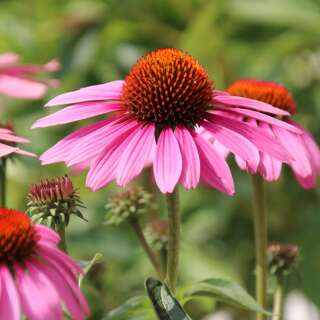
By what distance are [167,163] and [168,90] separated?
161mm

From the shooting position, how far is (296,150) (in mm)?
1070

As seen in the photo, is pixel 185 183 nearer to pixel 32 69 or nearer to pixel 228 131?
pixel 228 131

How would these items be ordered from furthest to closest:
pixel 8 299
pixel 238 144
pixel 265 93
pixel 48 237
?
pixel 265 93 < pixel 238 144 < pixel 48 237 < pixel 8 299

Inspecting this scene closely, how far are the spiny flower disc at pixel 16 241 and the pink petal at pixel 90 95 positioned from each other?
197 millimetres

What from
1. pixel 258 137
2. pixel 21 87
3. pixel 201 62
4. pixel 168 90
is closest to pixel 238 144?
pixel 258 137

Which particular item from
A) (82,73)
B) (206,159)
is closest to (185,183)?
(206,159)

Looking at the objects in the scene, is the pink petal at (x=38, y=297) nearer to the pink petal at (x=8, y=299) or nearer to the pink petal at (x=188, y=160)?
the pink petal at (x=8, y=299)

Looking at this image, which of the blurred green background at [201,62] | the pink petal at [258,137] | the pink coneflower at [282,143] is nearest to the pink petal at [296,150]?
the pink coneflower at [282,143]

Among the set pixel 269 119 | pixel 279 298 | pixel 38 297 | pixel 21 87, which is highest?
pixel 21 87

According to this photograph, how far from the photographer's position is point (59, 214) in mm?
939

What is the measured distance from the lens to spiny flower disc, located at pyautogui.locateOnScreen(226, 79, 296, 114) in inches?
48.1

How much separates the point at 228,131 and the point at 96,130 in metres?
0.14

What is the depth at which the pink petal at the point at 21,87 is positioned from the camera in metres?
1.33

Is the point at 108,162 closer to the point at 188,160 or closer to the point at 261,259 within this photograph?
the point at 188,160
